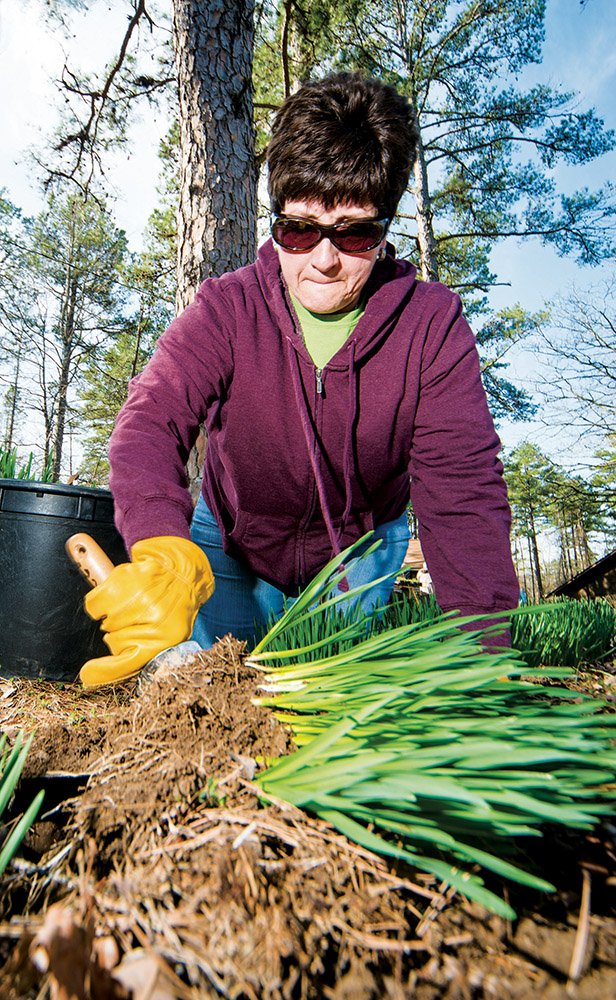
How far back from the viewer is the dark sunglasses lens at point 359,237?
5.10ft

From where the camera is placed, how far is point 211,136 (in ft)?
11.6

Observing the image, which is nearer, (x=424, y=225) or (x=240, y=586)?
(x=240, y=586)

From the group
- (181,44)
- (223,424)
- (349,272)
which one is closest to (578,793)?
(349,272)

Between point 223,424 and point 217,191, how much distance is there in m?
2.36

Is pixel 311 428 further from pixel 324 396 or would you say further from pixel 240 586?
pixel 240 586

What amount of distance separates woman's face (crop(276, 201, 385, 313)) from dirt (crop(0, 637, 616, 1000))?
1.28 meters

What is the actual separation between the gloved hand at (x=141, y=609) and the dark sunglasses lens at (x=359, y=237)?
3.32ft

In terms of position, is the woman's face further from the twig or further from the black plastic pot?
the twig

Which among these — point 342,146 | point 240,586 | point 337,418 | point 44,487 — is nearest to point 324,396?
Result: point 337,418

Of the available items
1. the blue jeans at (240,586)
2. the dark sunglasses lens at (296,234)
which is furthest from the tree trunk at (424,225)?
the dark sunglasses lens at (296,234)

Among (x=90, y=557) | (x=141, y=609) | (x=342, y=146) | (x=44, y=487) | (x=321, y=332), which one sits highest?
(x=342, y=146)

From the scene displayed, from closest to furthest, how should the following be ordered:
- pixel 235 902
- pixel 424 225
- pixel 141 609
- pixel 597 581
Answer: pixel 235 902, pixel 141 609, pixel 597 581, pixel 424 225

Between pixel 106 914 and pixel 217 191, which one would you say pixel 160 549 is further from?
pixel 217 191

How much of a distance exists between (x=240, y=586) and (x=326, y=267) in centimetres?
125
